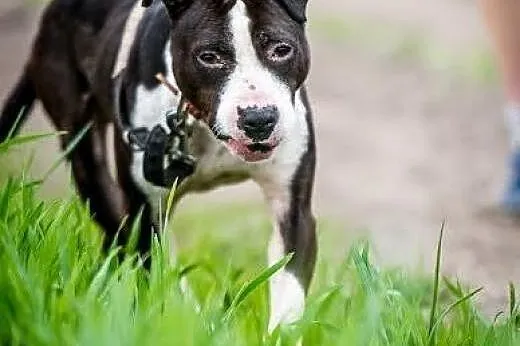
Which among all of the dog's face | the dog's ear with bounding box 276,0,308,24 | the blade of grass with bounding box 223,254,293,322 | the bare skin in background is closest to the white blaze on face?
the dog's face

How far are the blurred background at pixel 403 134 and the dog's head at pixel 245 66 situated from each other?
3.01 feet

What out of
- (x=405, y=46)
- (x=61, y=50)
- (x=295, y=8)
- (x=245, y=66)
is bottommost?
(x=405, y=46)

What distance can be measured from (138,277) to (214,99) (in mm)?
538

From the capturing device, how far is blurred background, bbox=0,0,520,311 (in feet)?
19.6

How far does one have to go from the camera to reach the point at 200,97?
12.5 feet

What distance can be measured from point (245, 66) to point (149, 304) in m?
0.76

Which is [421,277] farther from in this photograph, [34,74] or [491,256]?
[34,74]

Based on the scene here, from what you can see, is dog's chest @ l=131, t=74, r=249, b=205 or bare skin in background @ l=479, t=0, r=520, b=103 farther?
bare skin in background @ l=479, t=0, r=520, b=103

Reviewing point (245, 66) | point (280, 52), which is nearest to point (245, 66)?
point (245, 66)

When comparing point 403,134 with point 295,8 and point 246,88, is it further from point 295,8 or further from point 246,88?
point 246,88

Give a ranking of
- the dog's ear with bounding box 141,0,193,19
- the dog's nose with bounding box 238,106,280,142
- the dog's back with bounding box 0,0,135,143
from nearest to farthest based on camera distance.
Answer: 1. the dog's nose with bounding box 238,106,280,142
2. the dog's ear with bounding box 141,0,193,19
3. the dog's back with bounding box 0,0,135,143

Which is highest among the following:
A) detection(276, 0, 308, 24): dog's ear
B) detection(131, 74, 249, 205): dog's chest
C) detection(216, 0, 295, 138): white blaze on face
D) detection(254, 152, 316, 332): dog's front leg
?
detection(276, 0, 308, 24): dog's ear

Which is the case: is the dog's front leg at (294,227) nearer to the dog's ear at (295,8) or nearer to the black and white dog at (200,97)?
the black and white dog at (200,97)

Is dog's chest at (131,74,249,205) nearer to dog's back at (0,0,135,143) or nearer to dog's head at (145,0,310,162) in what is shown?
dog's head at (145,0,310,162)
